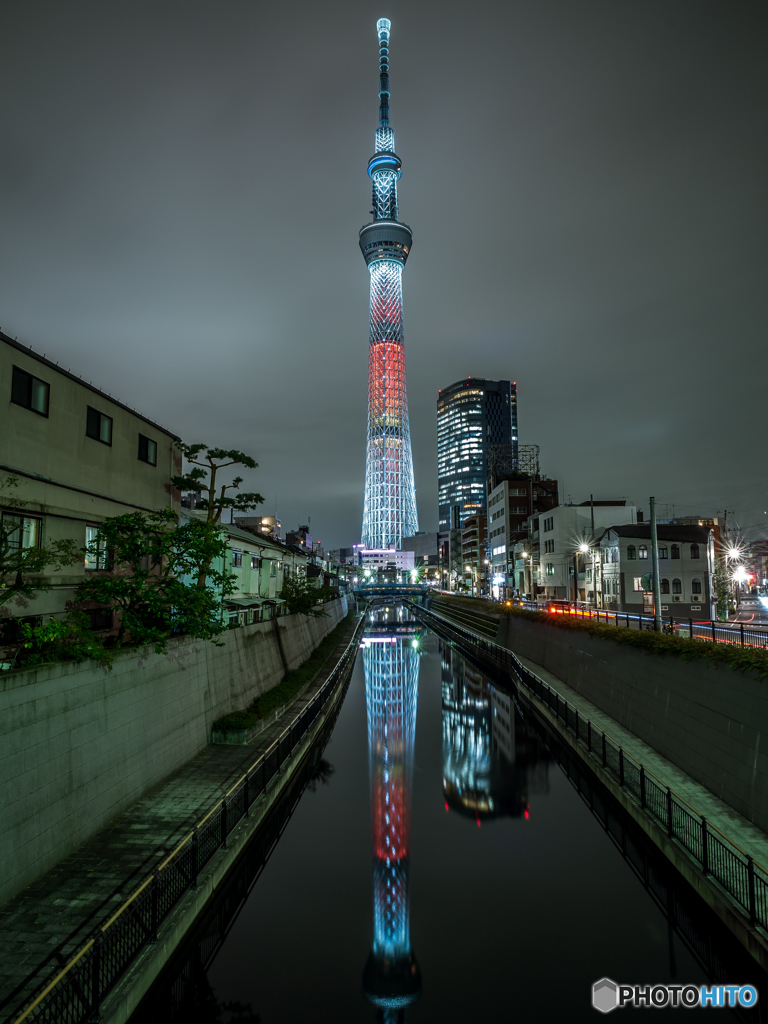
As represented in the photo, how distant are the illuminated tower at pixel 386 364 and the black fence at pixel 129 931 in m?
136

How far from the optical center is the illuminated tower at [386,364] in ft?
466

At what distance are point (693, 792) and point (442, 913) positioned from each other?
590cm

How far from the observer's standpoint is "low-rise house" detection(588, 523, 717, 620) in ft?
135

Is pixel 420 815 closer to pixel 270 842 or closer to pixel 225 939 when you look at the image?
pixel 270 842

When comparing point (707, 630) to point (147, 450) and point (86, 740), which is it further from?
point (147, 450)

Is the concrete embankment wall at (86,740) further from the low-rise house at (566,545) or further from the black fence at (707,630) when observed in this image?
the low-rise house at (566,545)

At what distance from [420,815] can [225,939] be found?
8015mm

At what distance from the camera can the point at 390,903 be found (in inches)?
478

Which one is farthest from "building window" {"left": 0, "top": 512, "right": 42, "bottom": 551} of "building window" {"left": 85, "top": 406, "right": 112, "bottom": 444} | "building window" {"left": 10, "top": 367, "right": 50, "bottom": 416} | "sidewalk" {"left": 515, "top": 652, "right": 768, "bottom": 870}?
"sidewalk" {"left": 515, "top": 652, "right": 768, "bottom": 870}

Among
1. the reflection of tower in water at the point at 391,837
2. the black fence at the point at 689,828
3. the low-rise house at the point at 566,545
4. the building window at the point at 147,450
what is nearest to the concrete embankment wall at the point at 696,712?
the black fence at the point at 689,828

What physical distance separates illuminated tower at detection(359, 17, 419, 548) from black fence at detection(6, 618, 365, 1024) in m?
136

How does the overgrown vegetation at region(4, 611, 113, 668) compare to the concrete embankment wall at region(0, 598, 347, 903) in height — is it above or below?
above

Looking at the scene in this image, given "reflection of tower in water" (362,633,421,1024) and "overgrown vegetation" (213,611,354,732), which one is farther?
"overgrown vegetation" (213,611,354,732)

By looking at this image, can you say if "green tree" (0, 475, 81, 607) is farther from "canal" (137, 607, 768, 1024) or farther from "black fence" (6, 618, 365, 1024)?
"canal" (137, 607, 768, 1024)
